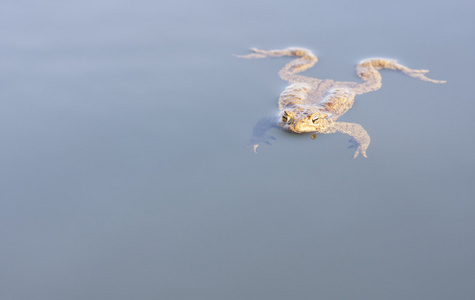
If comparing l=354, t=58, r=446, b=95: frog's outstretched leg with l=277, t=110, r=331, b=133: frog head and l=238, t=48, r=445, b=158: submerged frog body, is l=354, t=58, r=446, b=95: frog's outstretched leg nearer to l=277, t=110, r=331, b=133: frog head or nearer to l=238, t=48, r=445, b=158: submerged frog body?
l=238, t=48, r=445, b=158: submerged frog body

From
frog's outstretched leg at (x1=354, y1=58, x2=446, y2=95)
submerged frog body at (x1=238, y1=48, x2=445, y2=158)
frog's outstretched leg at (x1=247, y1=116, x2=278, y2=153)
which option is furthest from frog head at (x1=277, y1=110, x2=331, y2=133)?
frog's outstretched leg at (x1=354, y1=58, x2=446, y2=95)

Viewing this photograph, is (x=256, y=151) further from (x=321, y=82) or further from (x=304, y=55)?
(x=304, y=55)

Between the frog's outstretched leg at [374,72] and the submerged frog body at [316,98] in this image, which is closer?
the submerged frog body at [316,98]

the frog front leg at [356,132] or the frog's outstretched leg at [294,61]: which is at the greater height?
the frog's outstretched leg at [294,61]

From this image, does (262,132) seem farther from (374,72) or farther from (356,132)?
(374,72)

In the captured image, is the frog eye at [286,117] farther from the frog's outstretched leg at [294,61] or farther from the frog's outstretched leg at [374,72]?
the frog's outstretched leg at [374,72]

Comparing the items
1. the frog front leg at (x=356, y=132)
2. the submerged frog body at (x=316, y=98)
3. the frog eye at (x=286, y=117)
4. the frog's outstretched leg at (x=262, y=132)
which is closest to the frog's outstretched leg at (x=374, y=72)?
the submerged frog body at (x=316, y=98)

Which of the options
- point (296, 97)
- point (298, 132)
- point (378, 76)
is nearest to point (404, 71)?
point (378, 76)

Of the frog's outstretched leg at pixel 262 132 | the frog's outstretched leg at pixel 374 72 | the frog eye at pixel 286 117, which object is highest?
the frog's outstretched leg at pixel 374 72
